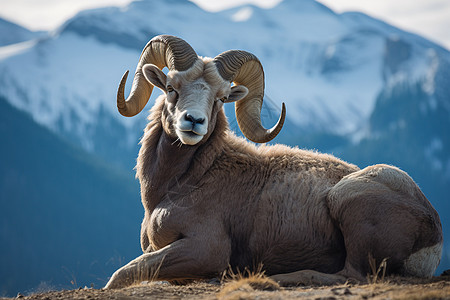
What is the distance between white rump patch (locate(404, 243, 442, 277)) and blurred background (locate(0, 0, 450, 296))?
8270 cm

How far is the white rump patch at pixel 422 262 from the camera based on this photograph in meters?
9.07

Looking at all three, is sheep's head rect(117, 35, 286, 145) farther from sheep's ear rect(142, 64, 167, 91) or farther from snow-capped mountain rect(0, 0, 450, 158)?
snow-capped mountain rect(0, 0, 450, 158)

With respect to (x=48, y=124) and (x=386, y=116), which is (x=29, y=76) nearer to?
(x=48, y=124)

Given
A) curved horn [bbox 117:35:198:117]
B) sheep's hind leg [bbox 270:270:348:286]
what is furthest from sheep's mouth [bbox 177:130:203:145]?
sheep's hind leg [bbox 270:270:348:286]

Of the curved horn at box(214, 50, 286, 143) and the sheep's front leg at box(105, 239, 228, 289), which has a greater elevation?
the curved horn at box(214, 50, 286, 143)

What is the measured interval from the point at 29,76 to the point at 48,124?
713 inches

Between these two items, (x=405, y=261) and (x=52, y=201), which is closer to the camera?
(x=405, y=261)

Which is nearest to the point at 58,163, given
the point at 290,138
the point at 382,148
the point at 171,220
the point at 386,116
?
the point at 290,138

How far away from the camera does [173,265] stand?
9.11 m

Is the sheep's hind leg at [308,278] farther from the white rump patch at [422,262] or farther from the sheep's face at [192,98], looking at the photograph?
the sheep's face at [192,98]

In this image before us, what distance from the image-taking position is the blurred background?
378 feet

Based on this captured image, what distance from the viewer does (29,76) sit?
15350 cm

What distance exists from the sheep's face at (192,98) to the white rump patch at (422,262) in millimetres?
3518

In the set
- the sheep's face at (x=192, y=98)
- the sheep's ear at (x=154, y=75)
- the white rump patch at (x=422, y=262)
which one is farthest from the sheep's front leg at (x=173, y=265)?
the sheep's ear at (x=154, y=75)
